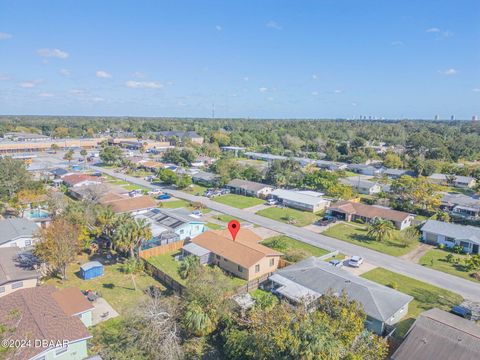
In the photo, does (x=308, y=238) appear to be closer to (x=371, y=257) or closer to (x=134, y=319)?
(x=371, y=257)

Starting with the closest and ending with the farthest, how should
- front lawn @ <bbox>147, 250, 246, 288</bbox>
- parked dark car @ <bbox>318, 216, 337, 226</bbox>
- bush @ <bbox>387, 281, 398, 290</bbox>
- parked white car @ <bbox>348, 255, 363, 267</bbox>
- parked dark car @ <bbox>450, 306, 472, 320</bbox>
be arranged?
parked dark car @ <bbox>450, 306, 472, 320</bbox>
bush @ <bbox>387, 281, 398, 290</bbox>
front lawn @ <bbox>147, 250, 246, 288</bbox>
parked white car @ <bbox>348, 255, 363, 267</bbox>
parked dark car @ <bbox>318, 216, 337, 226</bbox>

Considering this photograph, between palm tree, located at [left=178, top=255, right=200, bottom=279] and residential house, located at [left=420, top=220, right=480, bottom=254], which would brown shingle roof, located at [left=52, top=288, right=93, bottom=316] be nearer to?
palm tree, located at [left=178, top=255, right=200, bottom=279]

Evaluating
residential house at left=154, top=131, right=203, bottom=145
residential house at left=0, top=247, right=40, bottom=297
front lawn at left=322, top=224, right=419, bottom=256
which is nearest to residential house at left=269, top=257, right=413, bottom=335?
front lawn at left=322, top=224, right=419, bottom=256

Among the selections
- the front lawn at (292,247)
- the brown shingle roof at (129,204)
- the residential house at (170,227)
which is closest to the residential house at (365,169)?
the front lawn at (292,247)

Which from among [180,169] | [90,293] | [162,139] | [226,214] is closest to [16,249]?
[90,293]

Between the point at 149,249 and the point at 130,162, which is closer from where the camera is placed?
the point at 149,249

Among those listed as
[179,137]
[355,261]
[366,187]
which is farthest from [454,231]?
[179,137]

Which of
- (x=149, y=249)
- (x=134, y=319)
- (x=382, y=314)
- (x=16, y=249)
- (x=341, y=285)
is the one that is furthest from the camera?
(x=149, y=249)
